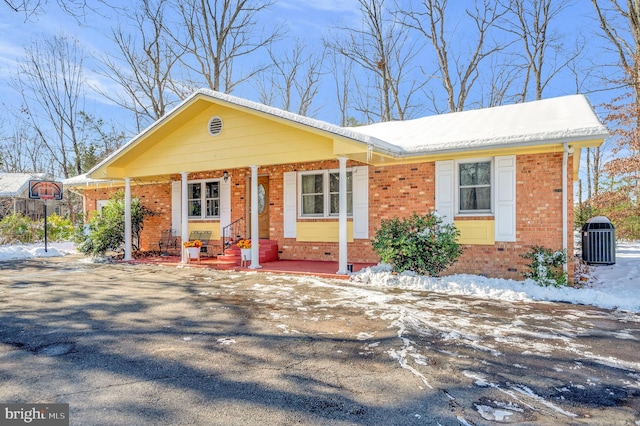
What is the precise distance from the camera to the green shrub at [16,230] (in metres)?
17.8

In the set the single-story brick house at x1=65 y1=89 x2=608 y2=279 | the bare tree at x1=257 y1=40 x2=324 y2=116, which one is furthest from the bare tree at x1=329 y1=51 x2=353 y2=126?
the single-story brick house at x1=65 y1=89 x2=608 y2=279

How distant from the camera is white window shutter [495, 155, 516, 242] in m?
8.13

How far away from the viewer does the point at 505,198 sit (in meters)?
8.22

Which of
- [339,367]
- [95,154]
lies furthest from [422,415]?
[95,154]

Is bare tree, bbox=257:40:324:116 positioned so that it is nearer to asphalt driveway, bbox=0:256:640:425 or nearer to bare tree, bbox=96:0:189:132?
bare tree, bbox=96:0:189:132

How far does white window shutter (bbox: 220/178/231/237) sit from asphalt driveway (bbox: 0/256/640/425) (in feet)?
18.4

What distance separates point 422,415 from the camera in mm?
2770

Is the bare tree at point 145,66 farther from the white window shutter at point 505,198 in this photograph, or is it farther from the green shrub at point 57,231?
the white window shutter at point 505,198

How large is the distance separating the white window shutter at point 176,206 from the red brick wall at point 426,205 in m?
0.28

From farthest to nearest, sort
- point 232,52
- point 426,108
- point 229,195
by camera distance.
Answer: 1. point 426,108
2. point 232,52
3. point 229,195

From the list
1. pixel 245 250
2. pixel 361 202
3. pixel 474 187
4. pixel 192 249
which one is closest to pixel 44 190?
pixel 192 249

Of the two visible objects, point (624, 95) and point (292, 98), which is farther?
point (292, 98)

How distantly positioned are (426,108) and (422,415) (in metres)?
23.3

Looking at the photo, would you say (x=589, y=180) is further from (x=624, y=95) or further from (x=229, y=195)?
(x=229, y=195)
